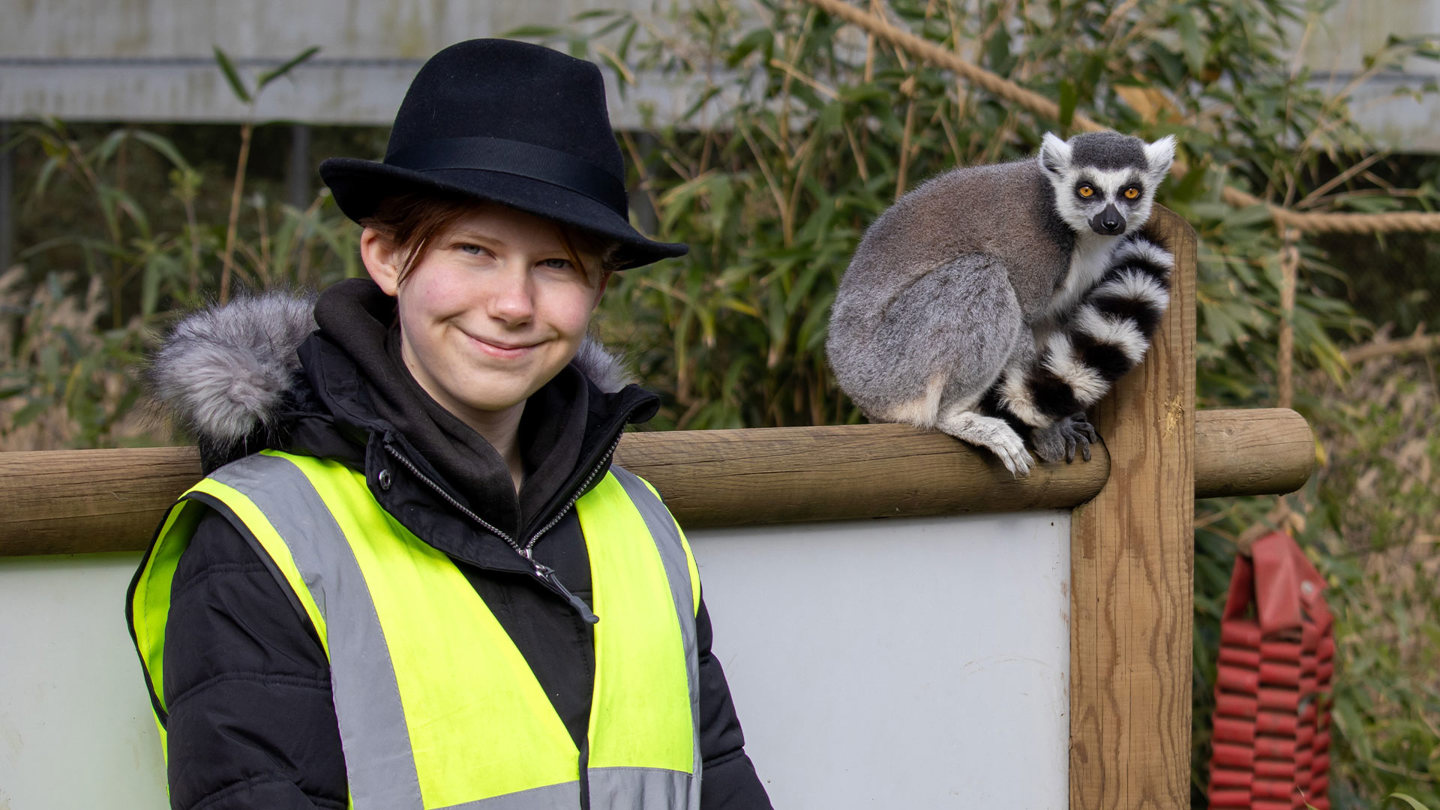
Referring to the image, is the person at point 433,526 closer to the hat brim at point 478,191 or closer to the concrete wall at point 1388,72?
the hat brim at point 478,191

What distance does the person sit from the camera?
91 cm

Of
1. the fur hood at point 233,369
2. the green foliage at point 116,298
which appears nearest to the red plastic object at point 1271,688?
the fur hood at point 233,369

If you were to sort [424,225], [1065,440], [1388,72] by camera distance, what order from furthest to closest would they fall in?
[1388,72], [1065,440], [424,225]

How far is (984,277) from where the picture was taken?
7.12 ft

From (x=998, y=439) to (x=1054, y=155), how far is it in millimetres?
696

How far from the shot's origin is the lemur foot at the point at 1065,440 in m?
1.73

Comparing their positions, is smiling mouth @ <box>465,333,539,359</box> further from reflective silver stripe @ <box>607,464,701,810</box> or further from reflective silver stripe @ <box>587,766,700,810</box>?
reflective silver stripe @ <box>587,766,700,810</box>

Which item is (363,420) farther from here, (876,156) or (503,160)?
(876,156)

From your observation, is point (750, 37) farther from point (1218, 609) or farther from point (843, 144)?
point (1218, 609)

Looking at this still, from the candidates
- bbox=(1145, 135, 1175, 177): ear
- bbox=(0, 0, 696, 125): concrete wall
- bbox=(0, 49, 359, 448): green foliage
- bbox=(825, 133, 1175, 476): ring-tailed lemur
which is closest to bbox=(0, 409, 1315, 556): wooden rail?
bbox=(825, 133, 1175, 476): ring-tailed lemur

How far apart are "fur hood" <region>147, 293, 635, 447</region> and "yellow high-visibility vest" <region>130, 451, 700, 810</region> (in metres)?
0.04

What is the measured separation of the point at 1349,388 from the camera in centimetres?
392

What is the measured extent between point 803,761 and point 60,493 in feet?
3.10

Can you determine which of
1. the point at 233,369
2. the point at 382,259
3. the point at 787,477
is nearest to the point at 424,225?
the point at 382,259
